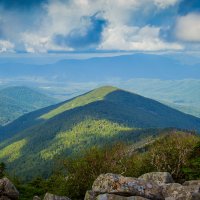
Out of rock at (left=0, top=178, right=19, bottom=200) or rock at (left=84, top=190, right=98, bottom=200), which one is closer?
rock at (left=84, top=190, right=98, bottom=200)

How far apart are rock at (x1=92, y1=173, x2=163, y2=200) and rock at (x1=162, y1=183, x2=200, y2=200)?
0.98 m

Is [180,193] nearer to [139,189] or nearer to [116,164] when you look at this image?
[139,189]

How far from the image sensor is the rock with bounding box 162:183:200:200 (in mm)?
37844

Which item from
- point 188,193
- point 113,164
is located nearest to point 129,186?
point 188,193

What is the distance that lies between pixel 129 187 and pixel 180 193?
545 cm

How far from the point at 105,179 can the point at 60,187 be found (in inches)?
1282

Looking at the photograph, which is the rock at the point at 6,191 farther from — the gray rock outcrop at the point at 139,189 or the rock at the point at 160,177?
the rock at the point at 160,177

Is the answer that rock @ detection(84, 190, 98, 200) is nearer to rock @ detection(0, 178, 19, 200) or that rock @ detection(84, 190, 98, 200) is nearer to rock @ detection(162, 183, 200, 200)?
rock @ detection(162, 183, 200, 200)

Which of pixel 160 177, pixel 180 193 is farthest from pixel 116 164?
pixel 180 193

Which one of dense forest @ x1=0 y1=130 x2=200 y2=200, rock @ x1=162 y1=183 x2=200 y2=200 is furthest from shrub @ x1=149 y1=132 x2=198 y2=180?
rock @ x1=162 y1=183 x2=200 y2=200

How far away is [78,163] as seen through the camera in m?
72.4

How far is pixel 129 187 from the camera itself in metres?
40.9

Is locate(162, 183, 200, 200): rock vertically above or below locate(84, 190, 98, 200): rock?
above

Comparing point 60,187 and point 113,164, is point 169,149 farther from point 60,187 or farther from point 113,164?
point 60,187
